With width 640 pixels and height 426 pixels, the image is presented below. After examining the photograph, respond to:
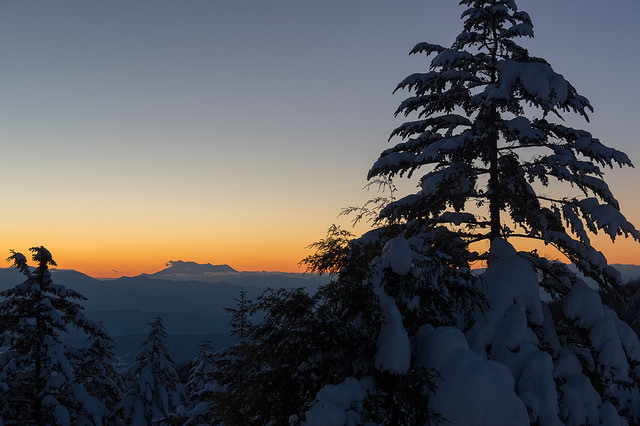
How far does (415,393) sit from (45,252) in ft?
42.9

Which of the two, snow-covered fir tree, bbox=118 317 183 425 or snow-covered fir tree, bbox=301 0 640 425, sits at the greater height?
snow-covered fir tree, bbox=301 0 640 425

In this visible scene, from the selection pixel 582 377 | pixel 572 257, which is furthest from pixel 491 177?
pixel 582 377

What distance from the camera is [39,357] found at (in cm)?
1526

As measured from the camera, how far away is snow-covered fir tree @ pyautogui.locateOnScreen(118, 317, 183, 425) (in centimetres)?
2459

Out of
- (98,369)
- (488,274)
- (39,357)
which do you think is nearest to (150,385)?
(98,369)

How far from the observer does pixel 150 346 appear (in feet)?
86.3

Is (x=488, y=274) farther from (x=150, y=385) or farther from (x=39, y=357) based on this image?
(x=150, y=385)

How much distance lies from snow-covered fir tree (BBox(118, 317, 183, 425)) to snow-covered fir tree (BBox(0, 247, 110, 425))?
27.6 ft

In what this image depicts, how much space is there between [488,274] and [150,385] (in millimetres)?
19708

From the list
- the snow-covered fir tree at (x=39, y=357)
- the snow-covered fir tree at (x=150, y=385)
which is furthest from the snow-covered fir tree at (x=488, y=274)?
the snow-covered fir tree at (x=150, y=385)

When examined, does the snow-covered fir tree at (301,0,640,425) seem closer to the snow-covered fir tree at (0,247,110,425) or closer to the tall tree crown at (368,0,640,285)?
the tall tree crown at (368,0,640,285)

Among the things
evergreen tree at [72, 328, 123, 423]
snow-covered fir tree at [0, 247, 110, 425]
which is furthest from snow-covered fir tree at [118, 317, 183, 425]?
snow-covered fir tree at [0, 247, 110, 425]

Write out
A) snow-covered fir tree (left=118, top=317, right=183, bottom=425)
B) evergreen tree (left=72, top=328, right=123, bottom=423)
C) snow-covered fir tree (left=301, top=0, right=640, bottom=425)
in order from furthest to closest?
snow-covered fir tree (left=118, top=317, right=183, bottom=425), evergreen tree (left=72, top=328, right=123, bottom=423), snow-covered fir tree (left=301, top=0, right=640, bottom=425)

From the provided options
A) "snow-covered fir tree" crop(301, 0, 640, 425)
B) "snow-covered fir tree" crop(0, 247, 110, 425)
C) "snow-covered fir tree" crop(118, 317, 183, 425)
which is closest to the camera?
"snow-covered fir tree" crop(301, 0, 640, 425)
